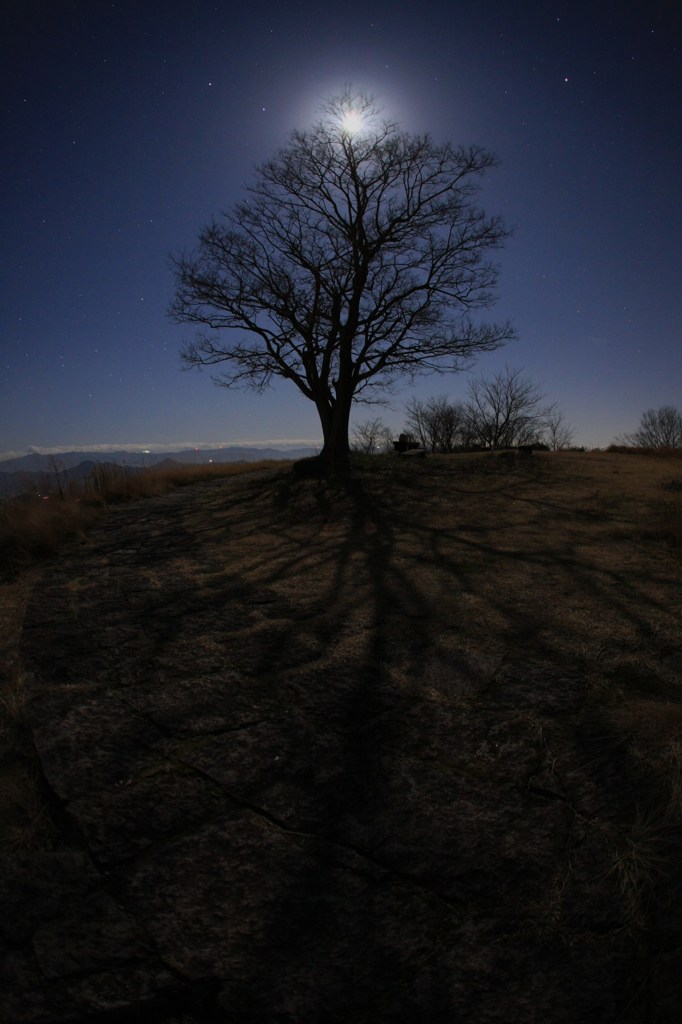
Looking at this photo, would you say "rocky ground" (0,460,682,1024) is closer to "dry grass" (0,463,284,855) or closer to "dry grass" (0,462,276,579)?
"dry grass" (0,463,284,855)

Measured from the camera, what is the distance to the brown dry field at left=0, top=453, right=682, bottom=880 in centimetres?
286

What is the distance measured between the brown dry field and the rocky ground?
0.04m

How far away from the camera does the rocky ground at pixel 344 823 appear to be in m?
1.82

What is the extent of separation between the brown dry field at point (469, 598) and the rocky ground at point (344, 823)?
0.04 m

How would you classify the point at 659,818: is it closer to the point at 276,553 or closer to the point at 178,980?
the point at 178,980

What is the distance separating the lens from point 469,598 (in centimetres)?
466

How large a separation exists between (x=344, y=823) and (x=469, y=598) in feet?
8.54

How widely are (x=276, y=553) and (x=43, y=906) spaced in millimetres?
4589

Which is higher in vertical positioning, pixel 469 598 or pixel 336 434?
pixel 336 434

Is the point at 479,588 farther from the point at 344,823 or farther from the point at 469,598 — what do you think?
the point at 344,823

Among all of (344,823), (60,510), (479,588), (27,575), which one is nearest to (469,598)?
(479,588)

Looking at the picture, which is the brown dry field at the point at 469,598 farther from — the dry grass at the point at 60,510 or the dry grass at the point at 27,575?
the dry grass at the point at 60,510

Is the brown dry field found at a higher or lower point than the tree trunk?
lower

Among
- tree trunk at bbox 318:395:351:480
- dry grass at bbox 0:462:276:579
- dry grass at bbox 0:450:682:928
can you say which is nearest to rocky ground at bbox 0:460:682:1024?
dry grass at bbox 0:450:682:928
